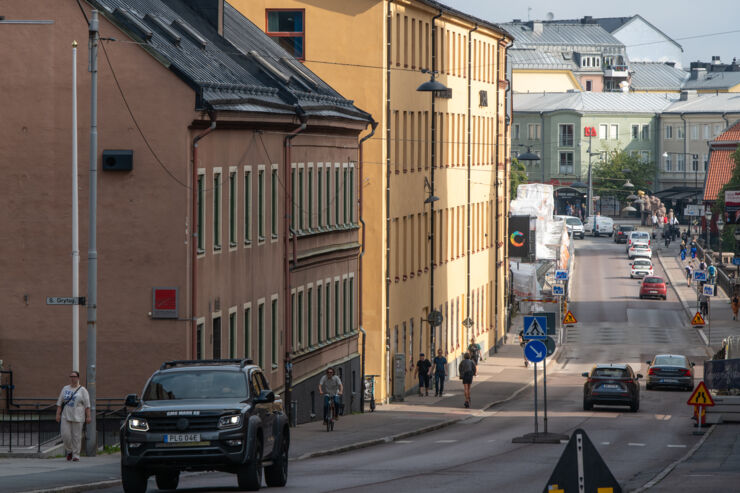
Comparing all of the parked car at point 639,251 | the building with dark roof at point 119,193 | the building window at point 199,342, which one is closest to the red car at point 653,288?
the parked car at point 639,251

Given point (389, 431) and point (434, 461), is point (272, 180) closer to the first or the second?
point (389, 431)

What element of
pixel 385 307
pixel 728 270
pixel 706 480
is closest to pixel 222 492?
pixel 706 480

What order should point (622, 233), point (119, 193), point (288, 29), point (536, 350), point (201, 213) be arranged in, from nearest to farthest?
point (119, 193) → point (201, 213) → point (536, 350) → point (288, 29) → point (622, 233)

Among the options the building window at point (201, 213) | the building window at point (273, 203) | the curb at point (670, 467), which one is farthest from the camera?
the building window at point (273, 203)

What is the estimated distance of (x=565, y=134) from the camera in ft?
537

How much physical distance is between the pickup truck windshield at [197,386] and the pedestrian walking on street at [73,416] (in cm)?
571

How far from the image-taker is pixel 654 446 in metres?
36.1

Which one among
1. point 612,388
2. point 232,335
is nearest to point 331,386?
point 232,335

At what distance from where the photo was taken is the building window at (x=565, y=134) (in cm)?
16312

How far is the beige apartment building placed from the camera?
52.8 metres

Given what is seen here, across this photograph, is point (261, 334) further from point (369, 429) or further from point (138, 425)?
point (138, 425)

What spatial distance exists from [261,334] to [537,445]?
6.92 metres

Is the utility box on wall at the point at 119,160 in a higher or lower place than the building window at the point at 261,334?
higher

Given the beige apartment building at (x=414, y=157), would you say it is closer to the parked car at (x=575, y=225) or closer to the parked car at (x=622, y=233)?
the parked car at (x=622, y=233)
